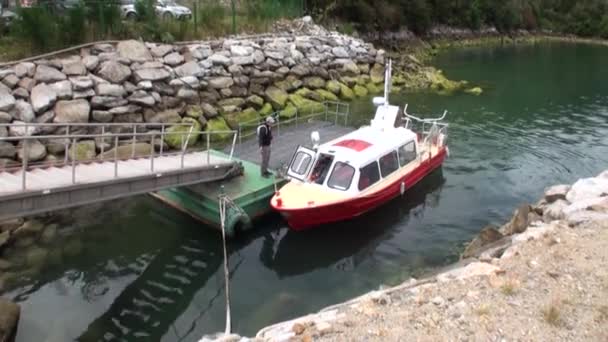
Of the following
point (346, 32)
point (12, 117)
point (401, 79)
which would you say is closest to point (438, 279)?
point (12, 117)

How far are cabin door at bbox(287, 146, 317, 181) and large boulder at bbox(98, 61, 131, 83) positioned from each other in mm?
11093

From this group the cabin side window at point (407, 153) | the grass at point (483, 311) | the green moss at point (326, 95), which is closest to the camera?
the grass at point (483, 311)

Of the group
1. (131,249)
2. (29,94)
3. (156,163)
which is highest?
(29,94)

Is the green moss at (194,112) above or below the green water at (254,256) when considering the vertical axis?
above

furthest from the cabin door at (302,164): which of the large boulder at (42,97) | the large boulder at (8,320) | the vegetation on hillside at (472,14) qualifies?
the vegetation on hillside at (472,14)

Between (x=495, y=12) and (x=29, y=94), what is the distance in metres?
86.6

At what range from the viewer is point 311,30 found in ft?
138

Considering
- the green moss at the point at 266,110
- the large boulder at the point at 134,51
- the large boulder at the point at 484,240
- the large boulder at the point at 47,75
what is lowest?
the large boulder at the point at 484,240

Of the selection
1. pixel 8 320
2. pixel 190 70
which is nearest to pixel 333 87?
pixel 190 70

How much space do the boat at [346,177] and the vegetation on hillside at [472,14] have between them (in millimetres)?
36803

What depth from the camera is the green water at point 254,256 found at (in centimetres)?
1295

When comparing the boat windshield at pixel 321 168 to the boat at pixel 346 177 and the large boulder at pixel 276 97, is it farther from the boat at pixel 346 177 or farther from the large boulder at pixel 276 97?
the large boulder at pixel 276 97

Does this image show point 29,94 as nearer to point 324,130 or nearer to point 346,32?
point 324,130

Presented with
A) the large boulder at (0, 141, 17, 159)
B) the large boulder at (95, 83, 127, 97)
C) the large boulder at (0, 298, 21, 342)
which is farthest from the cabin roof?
the large boulder at (0, 141, 17, 159)
